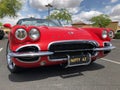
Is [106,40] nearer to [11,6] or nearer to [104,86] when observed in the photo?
[104,86]

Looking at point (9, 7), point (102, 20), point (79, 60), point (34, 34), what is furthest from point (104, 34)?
point (102, 20)

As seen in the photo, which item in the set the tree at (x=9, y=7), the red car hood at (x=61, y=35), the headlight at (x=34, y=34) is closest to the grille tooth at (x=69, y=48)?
the red car hood at (x=61, y=35)

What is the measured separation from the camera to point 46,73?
4.08m

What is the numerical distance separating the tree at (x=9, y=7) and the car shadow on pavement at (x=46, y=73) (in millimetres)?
21813

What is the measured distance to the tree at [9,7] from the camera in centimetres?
2456

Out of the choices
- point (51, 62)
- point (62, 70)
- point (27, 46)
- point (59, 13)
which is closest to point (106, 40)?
point (62, 70)

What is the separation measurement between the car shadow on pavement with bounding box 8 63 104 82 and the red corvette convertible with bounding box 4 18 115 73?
Result: 0.23 metres

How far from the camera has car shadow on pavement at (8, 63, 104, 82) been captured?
3793mm

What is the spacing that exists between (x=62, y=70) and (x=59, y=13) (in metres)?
38.4

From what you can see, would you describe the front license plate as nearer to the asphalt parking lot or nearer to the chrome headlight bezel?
the asphalt parking lot

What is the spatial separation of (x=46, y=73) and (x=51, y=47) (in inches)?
31.1

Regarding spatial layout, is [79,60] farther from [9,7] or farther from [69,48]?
[9,7]

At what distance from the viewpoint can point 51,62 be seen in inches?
141

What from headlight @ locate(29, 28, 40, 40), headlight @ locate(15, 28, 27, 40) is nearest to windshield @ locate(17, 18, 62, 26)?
headlight @ locate(29, 28, 40, 40)
